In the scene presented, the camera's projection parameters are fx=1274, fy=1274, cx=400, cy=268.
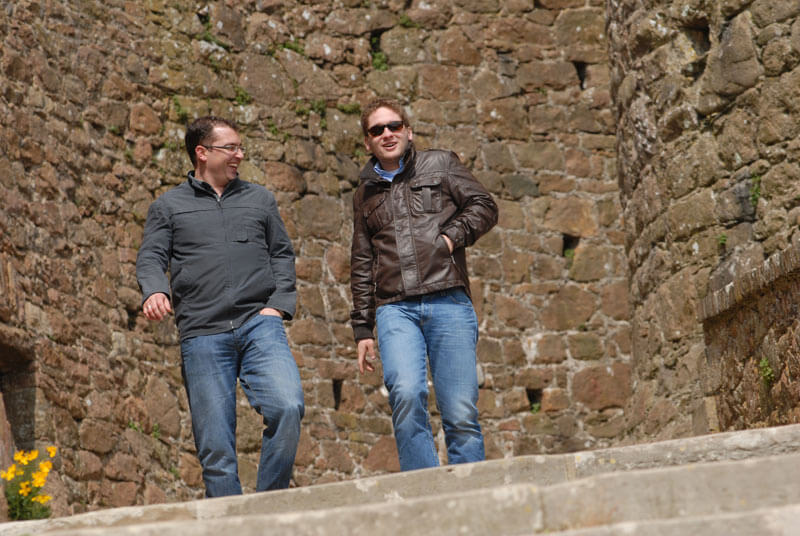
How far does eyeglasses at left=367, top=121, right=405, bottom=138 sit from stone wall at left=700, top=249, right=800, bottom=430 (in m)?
1.78

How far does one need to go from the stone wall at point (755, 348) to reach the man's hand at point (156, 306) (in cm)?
261

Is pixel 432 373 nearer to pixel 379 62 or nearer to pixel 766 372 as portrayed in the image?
pixel 766 372

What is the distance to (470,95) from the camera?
9672 mm

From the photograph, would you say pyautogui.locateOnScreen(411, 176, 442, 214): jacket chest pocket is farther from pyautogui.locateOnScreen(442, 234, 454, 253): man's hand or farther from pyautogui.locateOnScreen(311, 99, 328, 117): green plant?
pyautogui.locateOnScreen(311, 99, 328, 117): green plant

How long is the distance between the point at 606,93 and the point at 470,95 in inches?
41.4

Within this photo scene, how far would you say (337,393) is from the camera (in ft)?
28.6

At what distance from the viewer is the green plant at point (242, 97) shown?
896cm

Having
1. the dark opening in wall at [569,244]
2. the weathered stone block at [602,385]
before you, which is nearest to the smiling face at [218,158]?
the weathered stone block at [602,385]

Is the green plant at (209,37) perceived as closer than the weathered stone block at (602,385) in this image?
Yes

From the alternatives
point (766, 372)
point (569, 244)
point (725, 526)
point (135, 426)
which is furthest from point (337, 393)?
point (725, 526)

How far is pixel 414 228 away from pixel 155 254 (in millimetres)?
987

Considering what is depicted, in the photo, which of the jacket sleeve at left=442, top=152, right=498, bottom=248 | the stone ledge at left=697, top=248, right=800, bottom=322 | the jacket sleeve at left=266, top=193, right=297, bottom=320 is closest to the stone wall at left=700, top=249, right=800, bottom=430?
the stone ledge at left=697, top=248, right=800, bottom=322

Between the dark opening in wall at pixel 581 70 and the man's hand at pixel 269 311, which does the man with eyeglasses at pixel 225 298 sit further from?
the dark opening in wall at pixel 581 70

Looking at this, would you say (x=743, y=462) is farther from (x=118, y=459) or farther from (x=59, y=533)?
(x=118, y=459)
